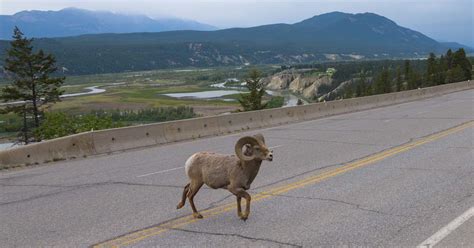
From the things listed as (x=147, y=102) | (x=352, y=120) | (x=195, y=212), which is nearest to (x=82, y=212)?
(x=195, y=212)

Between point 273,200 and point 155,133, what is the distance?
30.3ft

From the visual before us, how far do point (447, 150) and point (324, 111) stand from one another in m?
13.6

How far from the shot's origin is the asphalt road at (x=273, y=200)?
6.31 m

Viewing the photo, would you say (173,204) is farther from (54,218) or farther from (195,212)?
(54,218)

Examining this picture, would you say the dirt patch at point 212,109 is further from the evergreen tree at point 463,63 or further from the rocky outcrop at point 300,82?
the rocky outcrop at point 300,82

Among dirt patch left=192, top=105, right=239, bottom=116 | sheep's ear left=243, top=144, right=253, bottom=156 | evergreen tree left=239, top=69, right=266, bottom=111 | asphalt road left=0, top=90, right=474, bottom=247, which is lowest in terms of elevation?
dirt patch left=192, top=105, right=239, bottom=116

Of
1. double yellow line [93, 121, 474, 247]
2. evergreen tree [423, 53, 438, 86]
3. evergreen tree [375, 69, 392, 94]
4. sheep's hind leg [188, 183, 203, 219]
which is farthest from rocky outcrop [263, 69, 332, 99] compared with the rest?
sheep's hind leg [188, 183, 203, 219]

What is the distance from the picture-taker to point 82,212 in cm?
776

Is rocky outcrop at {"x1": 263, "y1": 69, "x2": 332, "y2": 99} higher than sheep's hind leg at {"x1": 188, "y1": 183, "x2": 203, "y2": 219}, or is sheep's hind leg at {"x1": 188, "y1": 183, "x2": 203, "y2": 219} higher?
sheep's hind leg at {"x1": 188, "y1": 183, "x2": 203, "y2": 219}

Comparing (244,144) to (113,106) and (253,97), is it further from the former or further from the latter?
(113,106)

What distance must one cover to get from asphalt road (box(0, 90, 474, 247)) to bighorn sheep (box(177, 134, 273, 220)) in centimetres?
49

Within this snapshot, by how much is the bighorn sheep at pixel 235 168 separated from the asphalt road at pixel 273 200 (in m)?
0.49

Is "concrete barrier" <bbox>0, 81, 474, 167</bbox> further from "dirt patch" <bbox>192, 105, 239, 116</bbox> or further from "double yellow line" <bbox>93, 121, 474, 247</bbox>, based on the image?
"dirt patch" <bbox>192, 105, 239, 116</bbox>

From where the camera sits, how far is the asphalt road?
6309 mm
